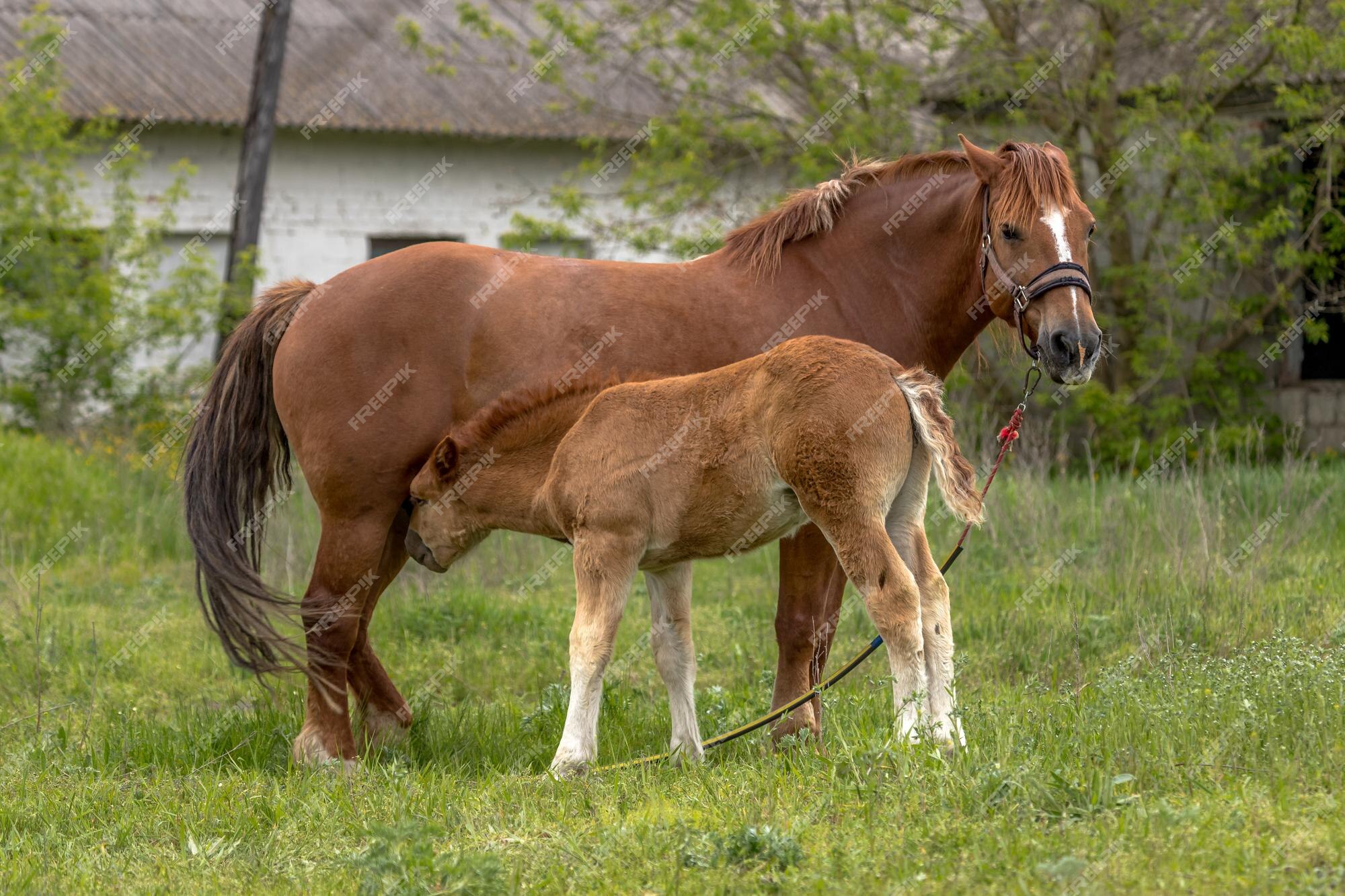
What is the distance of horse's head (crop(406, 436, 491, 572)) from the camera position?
16.4 feet

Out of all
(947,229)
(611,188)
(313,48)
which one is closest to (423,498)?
(947,229)

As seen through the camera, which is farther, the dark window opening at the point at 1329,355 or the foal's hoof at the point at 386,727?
the dark window opening at the point at 1329,355

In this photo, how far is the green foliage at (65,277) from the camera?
44.4 feet

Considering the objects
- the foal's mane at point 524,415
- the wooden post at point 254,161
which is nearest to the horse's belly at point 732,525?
the foal's mane at point 524,415

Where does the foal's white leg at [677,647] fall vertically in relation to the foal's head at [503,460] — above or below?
below

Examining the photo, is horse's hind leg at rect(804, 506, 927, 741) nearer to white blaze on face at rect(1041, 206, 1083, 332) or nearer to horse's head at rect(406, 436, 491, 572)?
white blaze on face at rect(1041, 206, 1083, 332)

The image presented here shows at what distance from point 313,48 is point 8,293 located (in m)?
5.80

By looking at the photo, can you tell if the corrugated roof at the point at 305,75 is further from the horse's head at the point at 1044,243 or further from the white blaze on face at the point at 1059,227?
the white blaze on face at the point at 1059,227

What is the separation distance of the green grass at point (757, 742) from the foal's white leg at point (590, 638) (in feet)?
0.64

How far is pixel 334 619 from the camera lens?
5.40m

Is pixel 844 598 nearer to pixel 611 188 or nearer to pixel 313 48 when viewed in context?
pixel 611 188

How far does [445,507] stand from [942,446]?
1933 mm

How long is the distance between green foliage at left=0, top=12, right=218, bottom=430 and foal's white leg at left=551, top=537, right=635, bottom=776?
10.3 meters

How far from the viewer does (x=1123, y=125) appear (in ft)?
38.9
